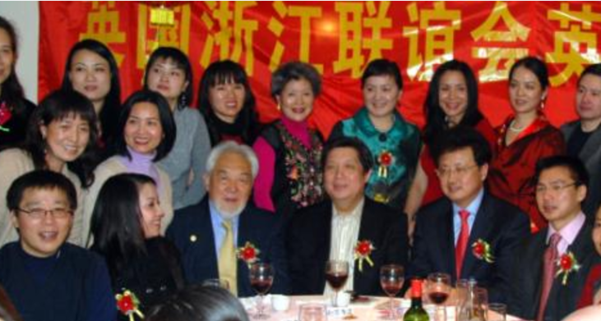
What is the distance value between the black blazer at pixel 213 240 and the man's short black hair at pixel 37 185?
771 mm

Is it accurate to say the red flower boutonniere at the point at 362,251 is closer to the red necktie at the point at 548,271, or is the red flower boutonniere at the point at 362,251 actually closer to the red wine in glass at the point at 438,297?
the red necktie at the point at 548,271

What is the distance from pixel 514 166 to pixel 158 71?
171 cm

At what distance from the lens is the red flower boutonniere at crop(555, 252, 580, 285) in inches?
148

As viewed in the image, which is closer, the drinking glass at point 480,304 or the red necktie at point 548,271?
the drinking glass at point 480,304

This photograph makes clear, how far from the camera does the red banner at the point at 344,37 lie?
18.2 feet

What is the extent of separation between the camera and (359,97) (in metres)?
5.64

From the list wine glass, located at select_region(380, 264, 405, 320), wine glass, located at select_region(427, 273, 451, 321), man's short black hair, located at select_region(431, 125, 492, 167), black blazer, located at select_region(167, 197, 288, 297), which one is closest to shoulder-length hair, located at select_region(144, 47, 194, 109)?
black blazer, located at select_region(167, 197, 288, 297)

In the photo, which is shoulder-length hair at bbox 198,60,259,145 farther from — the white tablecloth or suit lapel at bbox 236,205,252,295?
the white tablecloth

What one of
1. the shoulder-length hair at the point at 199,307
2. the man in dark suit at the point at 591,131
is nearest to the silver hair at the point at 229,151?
the man in dark suit at the point at 591,131

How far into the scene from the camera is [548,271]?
3.86m

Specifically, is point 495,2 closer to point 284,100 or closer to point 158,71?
point 284,100

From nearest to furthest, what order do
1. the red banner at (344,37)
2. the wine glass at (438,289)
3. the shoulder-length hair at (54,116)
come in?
the wine glass at (438,289), the shoulder-length hair at (54,116), the red banner at (344,37)

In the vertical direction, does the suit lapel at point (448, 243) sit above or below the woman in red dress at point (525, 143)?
below

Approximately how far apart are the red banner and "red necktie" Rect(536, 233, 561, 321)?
183cm
